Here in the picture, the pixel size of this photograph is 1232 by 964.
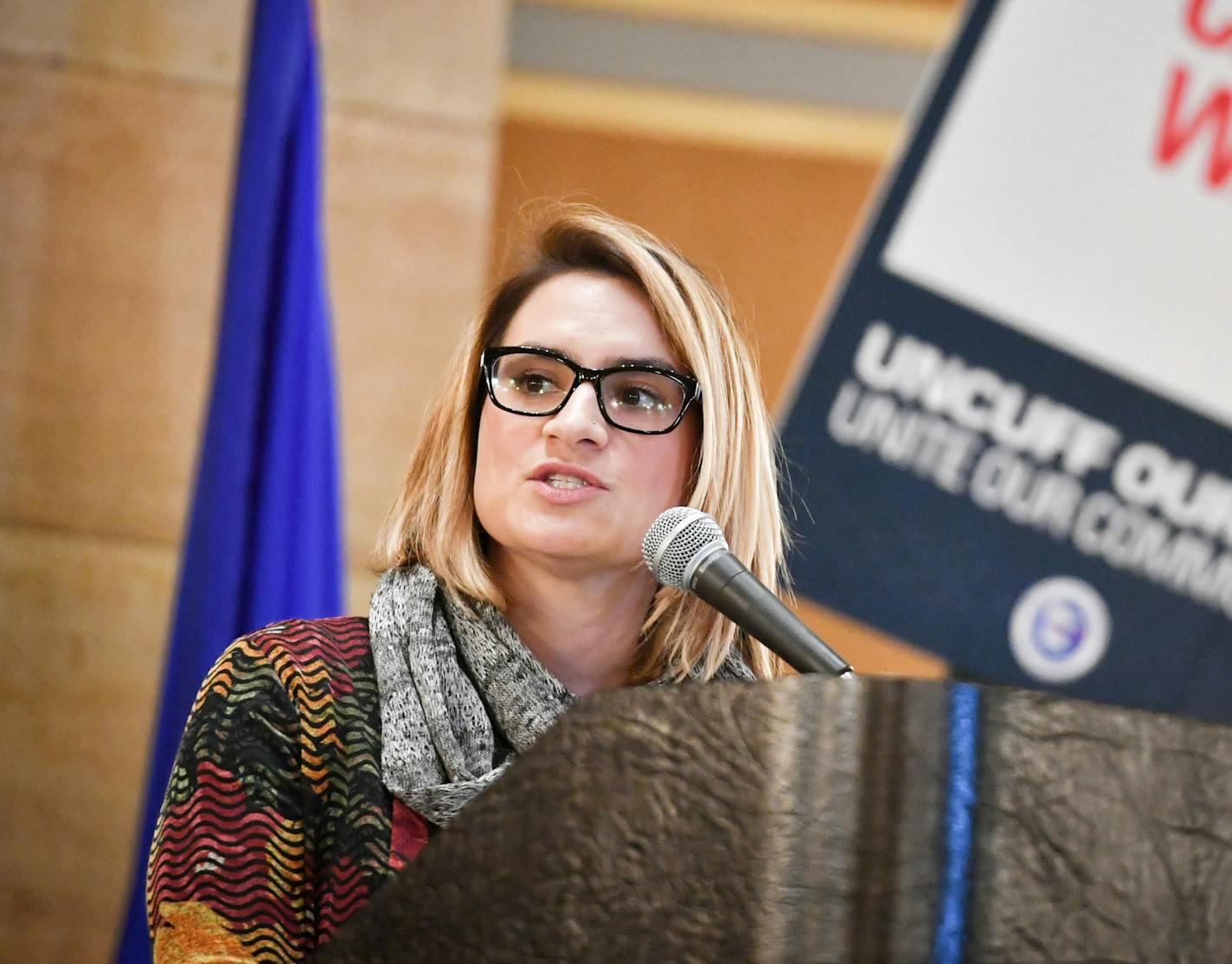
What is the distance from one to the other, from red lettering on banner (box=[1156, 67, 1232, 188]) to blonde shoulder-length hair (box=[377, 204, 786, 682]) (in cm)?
199

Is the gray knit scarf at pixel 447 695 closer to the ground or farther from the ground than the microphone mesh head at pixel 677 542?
closer to the ground

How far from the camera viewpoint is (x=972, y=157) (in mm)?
3283

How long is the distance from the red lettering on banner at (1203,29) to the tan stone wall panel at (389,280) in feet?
5.39

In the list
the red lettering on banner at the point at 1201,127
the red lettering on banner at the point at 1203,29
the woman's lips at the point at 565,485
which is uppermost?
the red lettering on banner at the point at 1203,29

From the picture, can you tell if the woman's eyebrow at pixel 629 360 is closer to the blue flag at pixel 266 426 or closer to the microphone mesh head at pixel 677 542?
the microphone mesh head at pixel 677 542

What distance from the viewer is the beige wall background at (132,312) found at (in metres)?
3.06

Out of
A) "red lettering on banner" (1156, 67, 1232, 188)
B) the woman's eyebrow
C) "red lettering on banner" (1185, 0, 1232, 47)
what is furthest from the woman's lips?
"red lettering on banner" (1185, 0, 1232, 47)

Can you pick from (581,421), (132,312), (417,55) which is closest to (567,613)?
(581,421)

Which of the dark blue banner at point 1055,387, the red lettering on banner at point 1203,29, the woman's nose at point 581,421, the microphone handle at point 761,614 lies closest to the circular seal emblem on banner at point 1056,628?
the dark blue banner at point 1055,387

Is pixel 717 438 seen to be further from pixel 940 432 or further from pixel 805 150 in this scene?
pixel 805 150

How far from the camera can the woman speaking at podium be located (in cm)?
125

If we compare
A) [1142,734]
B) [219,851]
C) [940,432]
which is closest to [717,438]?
[219,851]

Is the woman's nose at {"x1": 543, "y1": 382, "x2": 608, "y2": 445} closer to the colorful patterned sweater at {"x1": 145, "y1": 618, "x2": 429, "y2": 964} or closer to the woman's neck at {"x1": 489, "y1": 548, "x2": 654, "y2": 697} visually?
the woman's neck at {"x1": 489, "y1": 548, "x2": 654, "y2": 697}

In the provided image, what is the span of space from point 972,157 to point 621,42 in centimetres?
107
